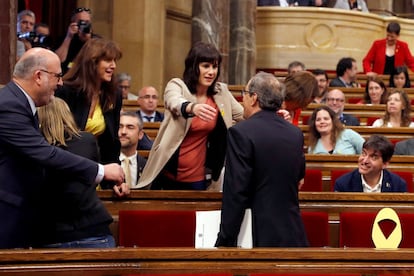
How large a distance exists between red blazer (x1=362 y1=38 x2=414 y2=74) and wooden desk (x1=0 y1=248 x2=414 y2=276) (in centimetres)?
947

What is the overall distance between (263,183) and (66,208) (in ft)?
2.60

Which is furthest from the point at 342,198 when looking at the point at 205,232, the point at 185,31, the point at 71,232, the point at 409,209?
the point at 185,31

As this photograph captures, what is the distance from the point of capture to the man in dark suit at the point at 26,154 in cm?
405

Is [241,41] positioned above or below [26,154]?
above

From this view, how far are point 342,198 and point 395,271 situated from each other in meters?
1.69

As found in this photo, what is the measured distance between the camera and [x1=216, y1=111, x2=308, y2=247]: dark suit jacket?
4312mm

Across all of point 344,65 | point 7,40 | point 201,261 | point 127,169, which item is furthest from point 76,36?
point 201,261

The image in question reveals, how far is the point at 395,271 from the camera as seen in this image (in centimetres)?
371

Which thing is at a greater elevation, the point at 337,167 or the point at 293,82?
the point at 293,82

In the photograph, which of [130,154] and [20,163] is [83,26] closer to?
[130,154]

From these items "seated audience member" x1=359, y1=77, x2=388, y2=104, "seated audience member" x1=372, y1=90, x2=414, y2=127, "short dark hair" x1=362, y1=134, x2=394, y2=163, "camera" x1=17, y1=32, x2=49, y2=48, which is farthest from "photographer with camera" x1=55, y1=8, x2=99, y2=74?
"short dark hair" x1=362, y1=134, x2=394, y2=163

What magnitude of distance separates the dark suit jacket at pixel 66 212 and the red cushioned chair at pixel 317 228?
1286mm

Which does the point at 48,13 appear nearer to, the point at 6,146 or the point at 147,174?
the point at 147,174

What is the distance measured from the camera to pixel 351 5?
52.4 feet
